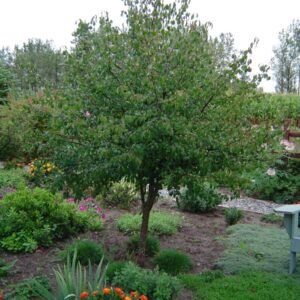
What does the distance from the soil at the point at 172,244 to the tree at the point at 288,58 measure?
24809 millimetres

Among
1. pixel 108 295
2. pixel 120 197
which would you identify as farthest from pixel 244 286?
pixel 120 197

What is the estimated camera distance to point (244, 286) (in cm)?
412

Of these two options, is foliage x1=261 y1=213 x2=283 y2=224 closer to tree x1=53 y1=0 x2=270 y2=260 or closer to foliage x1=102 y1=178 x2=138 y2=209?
foliage x1=102 y1=178 x2=138 y2=209

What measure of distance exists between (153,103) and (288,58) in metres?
28.6

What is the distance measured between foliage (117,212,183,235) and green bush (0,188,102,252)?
1.73 ft

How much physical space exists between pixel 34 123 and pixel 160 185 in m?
1.56

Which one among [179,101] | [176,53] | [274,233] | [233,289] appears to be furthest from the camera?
[274,233]

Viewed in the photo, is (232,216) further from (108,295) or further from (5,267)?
(108,295)

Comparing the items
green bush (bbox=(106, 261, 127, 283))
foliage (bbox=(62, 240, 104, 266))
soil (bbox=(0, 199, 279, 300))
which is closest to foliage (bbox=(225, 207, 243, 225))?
soil (bbox=(0, 199, 279, 300))

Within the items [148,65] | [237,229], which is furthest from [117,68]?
[237,229]

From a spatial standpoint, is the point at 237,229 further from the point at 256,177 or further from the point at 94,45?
the point at 94,45

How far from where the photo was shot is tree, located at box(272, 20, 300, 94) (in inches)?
1166

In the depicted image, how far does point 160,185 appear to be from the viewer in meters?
4.53

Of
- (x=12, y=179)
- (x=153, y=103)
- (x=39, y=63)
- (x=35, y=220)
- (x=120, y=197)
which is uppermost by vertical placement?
(x=39, y=63)
